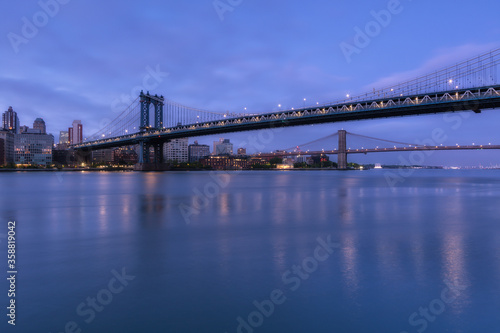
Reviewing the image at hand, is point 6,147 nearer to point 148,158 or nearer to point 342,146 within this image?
point 148,158

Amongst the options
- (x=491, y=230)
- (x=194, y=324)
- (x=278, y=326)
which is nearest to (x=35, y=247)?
(x=194, y=324)

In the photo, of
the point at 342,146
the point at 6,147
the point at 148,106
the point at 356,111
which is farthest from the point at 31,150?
the point at 356,111

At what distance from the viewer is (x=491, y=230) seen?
10320 millimetres

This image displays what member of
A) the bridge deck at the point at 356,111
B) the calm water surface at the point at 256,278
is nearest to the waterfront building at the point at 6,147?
the bridge deck at the point at 356,111

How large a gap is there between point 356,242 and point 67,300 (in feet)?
21.0

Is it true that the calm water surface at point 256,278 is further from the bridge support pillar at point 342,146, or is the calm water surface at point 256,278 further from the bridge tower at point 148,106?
the bridge support pillar at point 342,146

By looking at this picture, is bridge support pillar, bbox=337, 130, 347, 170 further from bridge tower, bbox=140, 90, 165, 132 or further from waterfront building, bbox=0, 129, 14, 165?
waterfront building, bbox=0, 129, 14, 165

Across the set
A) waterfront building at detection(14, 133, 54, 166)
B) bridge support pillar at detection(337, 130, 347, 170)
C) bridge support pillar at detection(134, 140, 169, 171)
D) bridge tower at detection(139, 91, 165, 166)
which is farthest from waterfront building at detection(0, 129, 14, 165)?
bridge support pillar at detection(337, 130, 347, 170)

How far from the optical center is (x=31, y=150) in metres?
143

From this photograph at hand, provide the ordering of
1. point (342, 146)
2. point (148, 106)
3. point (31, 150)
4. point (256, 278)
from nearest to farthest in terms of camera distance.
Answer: point (256, 278) → point (148, 106) → point (342, 146) → point (31, 150)

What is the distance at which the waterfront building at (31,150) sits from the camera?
465ft

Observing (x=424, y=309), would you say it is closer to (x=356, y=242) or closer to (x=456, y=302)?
(x=456, y=302)

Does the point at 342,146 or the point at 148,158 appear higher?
the point at 342,146

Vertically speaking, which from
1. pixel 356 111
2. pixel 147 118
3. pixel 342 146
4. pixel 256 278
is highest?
pixel 147 118
